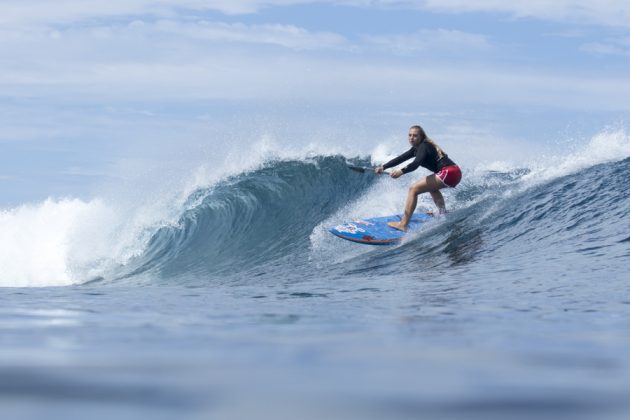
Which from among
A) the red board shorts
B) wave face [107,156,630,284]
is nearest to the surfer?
the red board shorts

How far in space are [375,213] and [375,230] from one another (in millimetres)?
1927

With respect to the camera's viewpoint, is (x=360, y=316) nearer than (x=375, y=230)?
Yes

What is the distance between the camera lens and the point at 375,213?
14.1 m

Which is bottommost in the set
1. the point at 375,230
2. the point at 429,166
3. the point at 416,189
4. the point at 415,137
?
the point at 375,230

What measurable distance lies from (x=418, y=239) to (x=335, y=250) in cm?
146

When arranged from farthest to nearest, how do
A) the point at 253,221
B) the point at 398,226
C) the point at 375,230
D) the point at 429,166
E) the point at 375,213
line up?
1. the point at 253,221
2. the point at 375,213
3. the point at 375,230
4. the point at 398,226
5. the point at 429,166

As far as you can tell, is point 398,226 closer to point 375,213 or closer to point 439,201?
point 439,201

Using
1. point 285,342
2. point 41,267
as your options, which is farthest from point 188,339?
point 41,267

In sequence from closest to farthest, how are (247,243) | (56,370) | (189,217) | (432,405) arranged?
(432,405) → (56,370) → (247,243) → (189,217)

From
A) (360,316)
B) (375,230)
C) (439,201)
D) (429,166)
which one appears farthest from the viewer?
(439,201)

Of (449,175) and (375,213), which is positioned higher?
(449,175)

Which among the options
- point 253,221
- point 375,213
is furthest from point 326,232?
point 253,221

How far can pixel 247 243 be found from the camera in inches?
602

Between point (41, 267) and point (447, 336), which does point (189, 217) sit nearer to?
point (41, 267)
